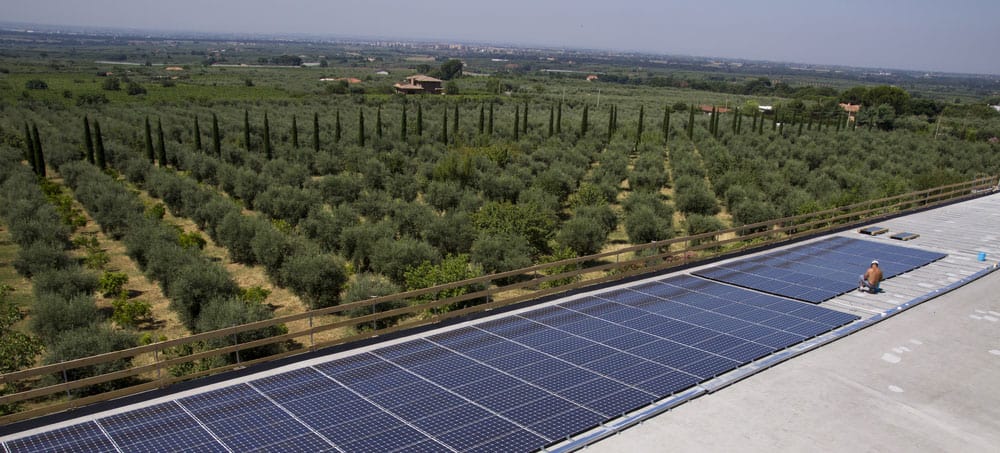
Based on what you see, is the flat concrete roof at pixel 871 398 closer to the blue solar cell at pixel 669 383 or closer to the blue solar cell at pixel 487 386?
the blue solar cell at pixel 669 383

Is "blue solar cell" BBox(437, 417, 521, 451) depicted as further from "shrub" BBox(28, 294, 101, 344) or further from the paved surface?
"shrub" BBox(28, 294, 101, 344)

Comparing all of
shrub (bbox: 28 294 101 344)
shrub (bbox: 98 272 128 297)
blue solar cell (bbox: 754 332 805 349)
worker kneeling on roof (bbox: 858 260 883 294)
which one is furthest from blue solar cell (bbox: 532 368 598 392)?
shrub (bbox: 98 272 128 297)

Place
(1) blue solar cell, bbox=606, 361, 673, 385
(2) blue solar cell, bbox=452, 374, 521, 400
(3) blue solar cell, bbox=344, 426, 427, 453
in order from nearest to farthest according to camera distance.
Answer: (3) blue solar cell, bbox=344, 426, 427, 453
(2) blue solar cell, bbox=452, 374, 521, 400
(1) blue solar cell, bbox=606, 361, 673, 385

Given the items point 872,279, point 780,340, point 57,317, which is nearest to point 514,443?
point 780,340

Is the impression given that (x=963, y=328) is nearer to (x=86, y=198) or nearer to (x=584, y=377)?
(x=584, y=377)

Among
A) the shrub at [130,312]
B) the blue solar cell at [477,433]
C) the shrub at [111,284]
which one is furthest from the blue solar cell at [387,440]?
the shrub at [111,284]

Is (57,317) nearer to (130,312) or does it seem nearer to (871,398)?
(130,312)
